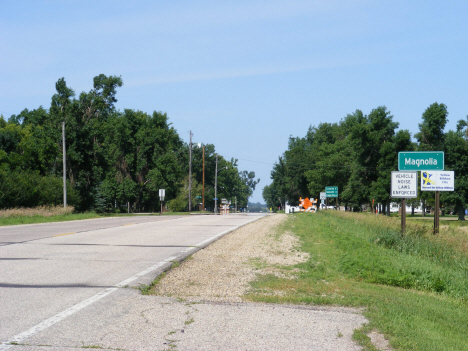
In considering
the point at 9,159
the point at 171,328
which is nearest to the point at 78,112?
the point at 9,159

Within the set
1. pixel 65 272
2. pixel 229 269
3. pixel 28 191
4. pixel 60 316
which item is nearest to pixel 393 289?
pixel 229 269

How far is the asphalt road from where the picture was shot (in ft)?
20.0

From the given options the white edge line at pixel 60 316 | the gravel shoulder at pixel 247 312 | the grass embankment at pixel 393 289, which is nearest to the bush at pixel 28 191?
the grass embankment at pixel 393 289

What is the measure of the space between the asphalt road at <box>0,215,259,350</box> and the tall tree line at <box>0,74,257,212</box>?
31556 millimetres

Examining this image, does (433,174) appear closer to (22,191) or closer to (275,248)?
(275,248)

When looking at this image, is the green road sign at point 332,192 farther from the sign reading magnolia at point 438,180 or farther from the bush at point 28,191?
the sign reading magnolia at point 438,180

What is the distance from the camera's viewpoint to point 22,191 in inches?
1614

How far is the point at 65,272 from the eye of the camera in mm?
9422

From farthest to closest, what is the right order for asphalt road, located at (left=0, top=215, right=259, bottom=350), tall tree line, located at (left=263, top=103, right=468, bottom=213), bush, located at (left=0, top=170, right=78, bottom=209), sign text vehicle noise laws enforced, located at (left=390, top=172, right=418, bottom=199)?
1. tall tree line, located at (left=263, top=103, right=468, bottom=213)
2. bush, located at (left=0, top=170, right=78, bottom=209)
3. sign text vehicle noise laws enforced, located at (left=390, top=172, right=418, bottom=199)
4. asphalt road, located at (left=0, top=215, right=259, bottom=350)

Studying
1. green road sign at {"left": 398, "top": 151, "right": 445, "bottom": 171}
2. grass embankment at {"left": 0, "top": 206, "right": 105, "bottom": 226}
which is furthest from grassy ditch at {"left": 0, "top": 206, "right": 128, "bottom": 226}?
green road sign at {"left": 398, "top": 151, "right": 445, "bottom": 171}

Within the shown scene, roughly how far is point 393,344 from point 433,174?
1394cm

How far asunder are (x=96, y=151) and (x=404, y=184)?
50.6 meters

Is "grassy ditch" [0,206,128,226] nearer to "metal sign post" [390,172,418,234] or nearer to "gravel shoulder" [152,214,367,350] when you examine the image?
"gravel shoulder" [152,214,367,350]

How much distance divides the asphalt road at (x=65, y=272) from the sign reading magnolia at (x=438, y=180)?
7.99 m
